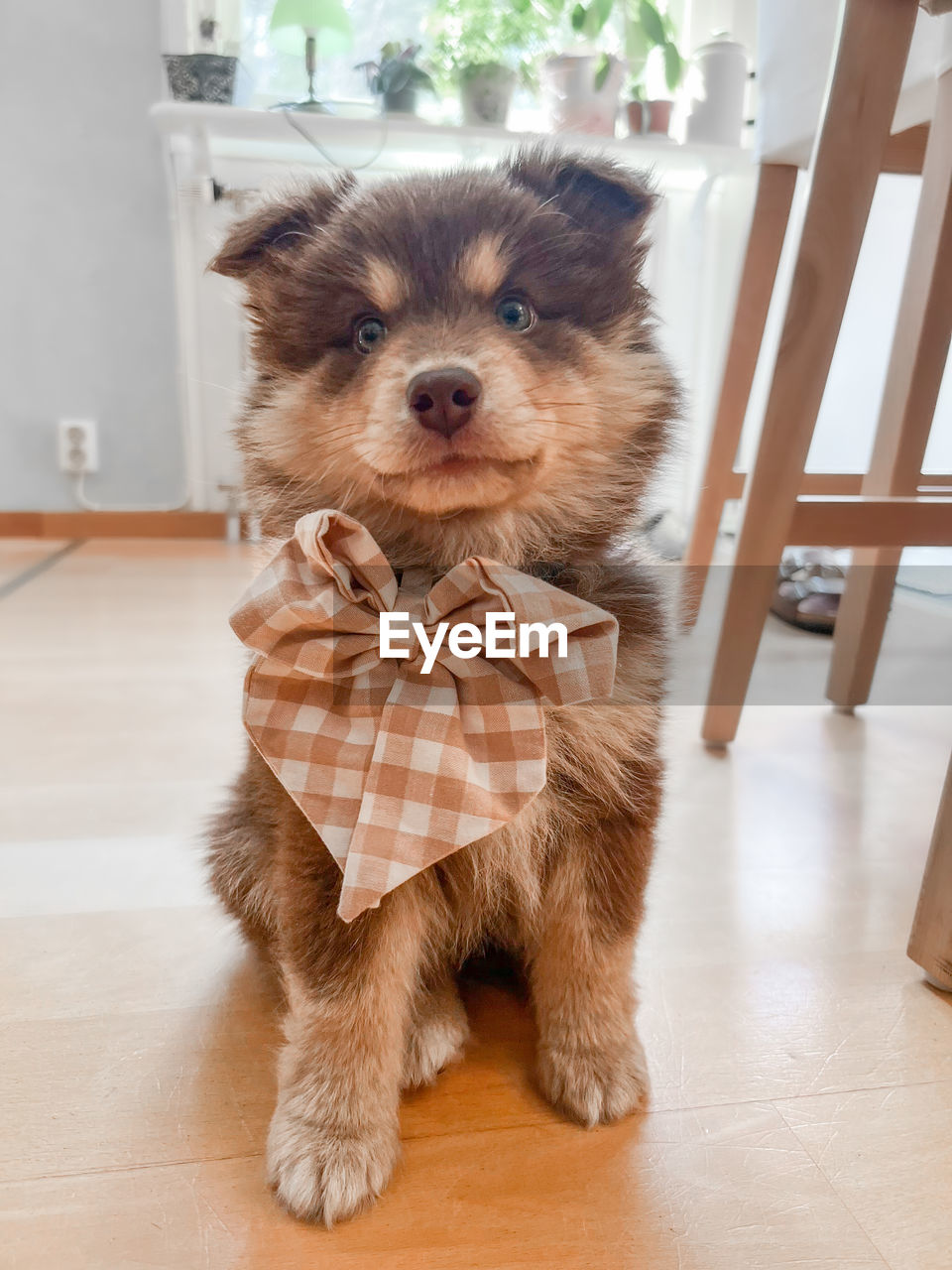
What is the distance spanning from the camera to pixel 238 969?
96 cm

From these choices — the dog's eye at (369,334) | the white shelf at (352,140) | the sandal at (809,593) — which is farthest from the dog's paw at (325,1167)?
the white shelf at (352,140)

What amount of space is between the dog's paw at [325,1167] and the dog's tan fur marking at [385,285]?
62 centimetres

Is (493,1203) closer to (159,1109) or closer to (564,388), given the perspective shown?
(159,1109)

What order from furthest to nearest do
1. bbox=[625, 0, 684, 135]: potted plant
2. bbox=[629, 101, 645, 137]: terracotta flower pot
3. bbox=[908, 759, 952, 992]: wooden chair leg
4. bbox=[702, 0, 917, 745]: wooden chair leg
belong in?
bbox=[629, 101, 645, 137]: terracotta flower pot → bbox=[625, 0, 684, 135]: potted plant → bbox=[702, 0, 917, 745]: wooden chair leg → bbox=[908, 759, 952, 992]: wooden chair leg

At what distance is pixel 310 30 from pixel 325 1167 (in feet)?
8.85

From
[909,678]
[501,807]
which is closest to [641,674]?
[501,807]

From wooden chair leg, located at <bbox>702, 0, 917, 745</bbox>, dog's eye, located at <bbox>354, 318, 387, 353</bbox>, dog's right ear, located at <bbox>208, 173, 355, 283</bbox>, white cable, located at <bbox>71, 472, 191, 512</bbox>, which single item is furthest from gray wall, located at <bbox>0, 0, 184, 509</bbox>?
dog's eye, located at <bbox>354, 318, 387, 353</bbox>

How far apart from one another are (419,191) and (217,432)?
2445 mm

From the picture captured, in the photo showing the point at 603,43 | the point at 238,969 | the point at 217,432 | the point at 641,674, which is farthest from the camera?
the point at 217,432

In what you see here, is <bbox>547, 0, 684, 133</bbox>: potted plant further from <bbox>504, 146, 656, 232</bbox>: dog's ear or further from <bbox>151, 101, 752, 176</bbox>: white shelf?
<bbox>504, 146, 656, 232</bbox>: dog's ear

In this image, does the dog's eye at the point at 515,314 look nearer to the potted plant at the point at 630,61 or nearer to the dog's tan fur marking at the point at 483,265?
the dog's tan fur marking at the point at 483,265

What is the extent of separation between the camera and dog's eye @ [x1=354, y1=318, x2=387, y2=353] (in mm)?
710

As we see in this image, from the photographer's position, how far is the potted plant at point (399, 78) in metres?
2.54

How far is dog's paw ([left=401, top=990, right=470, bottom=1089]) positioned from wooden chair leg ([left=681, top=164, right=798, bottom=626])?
1128 mm
